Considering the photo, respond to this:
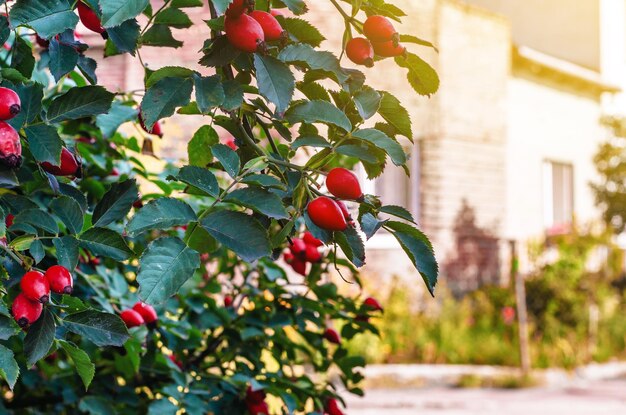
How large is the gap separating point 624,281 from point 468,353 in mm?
4129

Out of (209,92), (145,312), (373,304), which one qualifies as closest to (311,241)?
(373,304)

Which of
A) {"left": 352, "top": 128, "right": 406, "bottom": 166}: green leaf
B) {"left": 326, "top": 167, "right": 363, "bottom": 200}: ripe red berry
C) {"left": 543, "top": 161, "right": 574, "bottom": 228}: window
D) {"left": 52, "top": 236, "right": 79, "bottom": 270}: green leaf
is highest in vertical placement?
{"left": 543, "top": 161, "right": 574, "bottom": 228}: window

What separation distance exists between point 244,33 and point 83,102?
0.93 ft

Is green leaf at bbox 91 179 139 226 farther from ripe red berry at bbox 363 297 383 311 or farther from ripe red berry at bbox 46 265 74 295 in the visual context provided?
ripe red berry at bbox 363 297 383 311

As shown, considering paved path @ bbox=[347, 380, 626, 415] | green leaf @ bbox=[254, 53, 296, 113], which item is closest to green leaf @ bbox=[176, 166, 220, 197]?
green leaf @ bbox=[254, 53, 296, 113]

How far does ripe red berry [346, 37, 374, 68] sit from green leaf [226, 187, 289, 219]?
22 cm

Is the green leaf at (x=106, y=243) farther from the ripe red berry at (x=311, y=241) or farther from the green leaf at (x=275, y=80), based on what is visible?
the ripe red berry at (x=311, y=241)

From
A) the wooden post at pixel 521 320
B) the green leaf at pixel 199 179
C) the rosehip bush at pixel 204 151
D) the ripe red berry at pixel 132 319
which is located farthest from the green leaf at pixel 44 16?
the wooden post at pixel 521 320

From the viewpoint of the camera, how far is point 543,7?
14.3 metres

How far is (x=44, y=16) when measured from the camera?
106cm

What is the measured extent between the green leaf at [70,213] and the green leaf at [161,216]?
22 cm

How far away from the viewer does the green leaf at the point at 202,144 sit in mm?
1336

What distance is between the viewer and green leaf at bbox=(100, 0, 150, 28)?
93cm

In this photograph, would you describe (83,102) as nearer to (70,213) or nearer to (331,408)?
(70,213)
